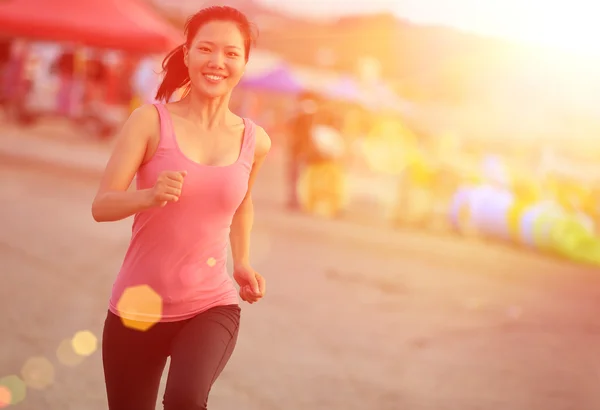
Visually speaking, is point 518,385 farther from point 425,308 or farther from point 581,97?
point 581,97

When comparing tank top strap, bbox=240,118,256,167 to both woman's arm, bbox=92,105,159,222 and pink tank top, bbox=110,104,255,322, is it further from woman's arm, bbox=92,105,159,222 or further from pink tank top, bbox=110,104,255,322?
woman's arm, bbox=92,105,159,222

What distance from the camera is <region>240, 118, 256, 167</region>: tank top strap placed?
283cm

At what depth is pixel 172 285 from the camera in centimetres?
270

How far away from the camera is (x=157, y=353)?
2.77 m

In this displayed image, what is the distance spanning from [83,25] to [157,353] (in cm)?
1985

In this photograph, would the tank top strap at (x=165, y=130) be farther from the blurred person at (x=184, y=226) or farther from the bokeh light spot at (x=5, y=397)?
the bokeh light spot at (x=5, y=397)

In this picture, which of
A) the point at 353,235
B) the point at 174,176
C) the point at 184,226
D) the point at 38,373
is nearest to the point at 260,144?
the point at 184,226

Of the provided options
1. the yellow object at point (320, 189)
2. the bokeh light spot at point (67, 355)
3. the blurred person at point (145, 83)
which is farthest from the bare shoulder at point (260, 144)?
the blurred person at point (145, 83)

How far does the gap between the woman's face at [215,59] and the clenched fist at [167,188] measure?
0.44m

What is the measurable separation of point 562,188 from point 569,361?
952 centimetres

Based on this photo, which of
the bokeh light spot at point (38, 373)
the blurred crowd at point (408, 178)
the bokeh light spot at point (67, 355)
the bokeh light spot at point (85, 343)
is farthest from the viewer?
the blurred crowd at point (408, 178)

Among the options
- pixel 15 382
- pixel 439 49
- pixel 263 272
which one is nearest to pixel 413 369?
pixel 15 382

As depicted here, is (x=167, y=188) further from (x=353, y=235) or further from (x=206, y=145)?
(x=353, y=235)

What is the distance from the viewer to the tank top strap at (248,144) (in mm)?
2827
